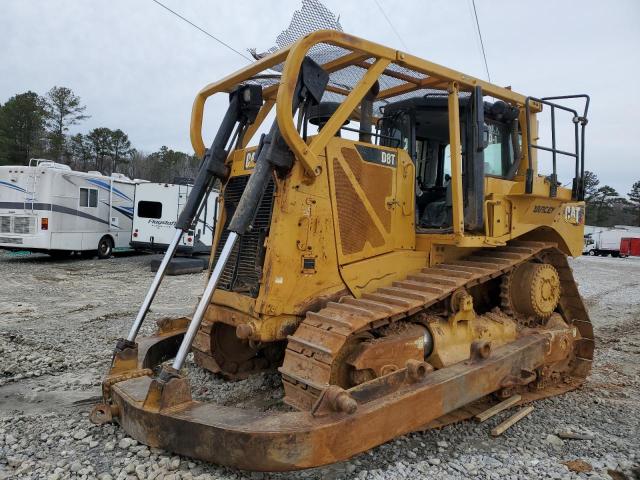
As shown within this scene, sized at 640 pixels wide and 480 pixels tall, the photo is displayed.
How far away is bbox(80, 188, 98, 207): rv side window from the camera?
16.9m

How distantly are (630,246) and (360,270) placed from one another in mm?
41303

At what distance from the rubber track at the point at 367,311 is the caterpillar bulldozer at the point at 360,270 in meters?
0.02

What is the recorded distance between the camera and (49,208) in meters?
15.8

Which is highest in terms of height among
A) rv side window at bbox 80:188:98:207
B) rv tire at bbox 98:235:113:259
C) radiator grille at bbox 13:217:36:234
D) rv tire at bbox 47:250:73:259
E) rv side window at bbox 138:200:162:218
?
rv side window at bbox 80:188:98:207

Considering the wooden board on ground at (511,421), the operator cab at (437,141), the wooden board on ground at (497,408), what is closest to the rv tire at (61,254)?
the operator cab at (437,141)

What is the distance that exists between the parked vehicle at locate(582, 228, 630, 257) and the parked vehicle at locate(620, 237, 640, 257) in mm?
480

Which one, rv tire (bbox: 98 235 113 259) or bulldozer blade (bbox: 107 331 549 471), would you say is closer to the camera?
bulldozer blade (bbox: 107 331 549 471)

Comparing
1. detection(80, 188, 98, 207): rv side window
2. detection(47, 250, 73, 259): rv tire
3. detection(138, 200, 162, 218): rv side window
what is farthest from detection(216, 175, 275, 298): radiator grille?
detection(47, 250, 73, 259): rv tire

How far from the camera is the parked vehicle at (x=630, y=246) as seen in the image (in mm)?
38156

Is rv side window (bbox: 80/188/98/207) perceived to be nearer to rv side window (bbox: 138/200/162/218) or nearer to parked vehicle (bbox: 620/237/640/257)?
rv side window (bbox: 138/200/162/218)

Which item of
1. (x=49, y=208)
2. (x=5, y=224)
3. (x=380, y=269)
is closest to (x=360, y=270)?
Answer: (x=380, y=269)

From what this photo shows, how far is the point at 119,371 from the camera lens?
3881mm

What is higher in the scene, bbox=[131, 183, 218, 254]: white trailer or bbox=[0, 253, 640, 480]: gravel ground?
bbox=[131, 183, 218, 254]: white trailer

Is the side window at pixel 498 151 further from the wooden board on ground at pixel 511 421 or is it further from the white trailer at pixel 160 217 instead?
the white trailer at pixel 160 217
